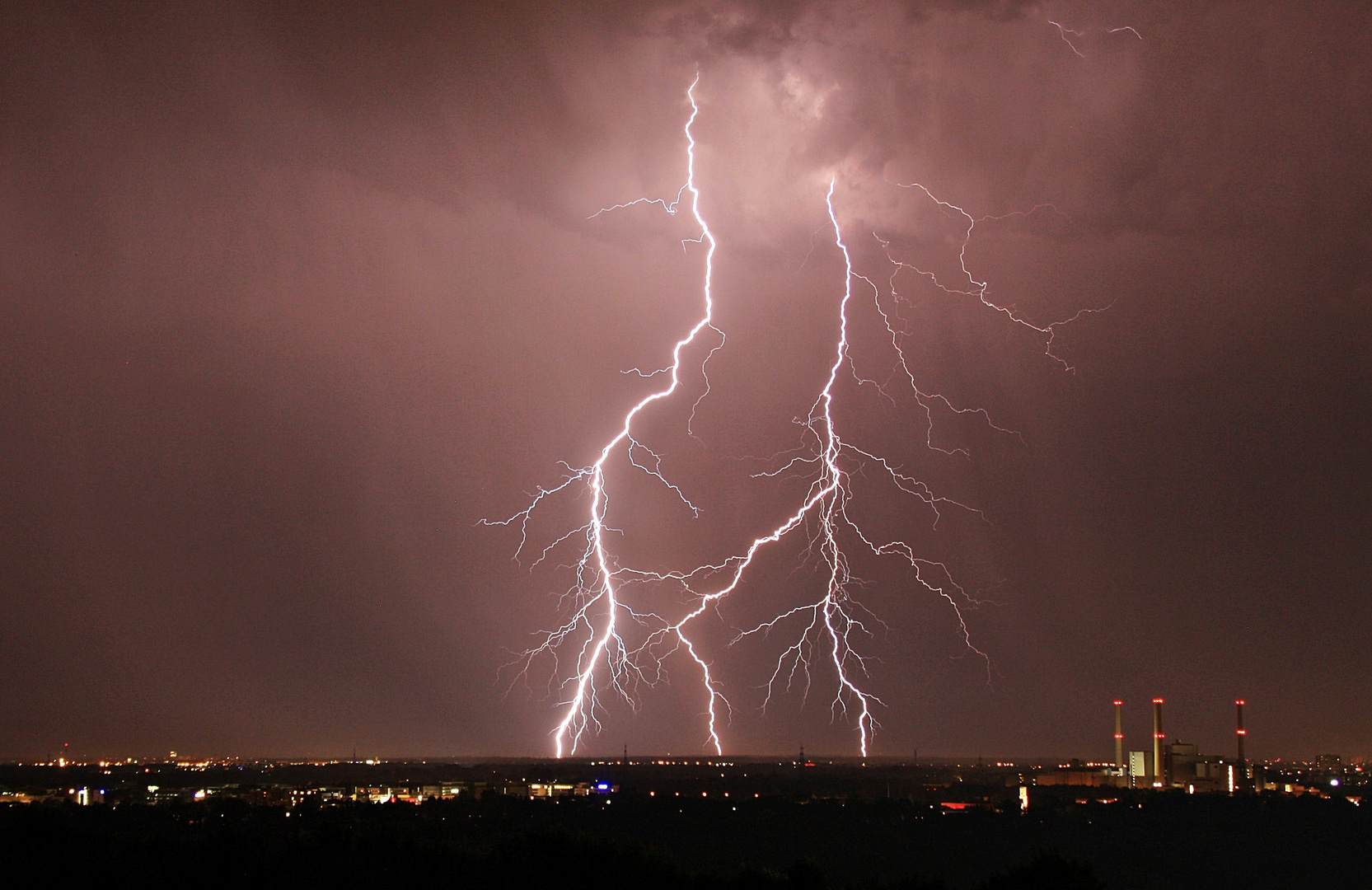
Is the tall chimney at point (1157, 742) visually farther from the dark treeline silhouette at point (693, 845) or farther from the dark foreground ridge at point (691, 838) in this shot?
the dark treeline silhouette at point (693, 845)

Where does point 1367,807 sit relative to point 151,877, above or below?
below

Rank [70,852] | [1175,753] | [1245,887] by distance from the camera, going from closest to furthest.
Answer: [70,852] → [1245,887] → [1175,753]

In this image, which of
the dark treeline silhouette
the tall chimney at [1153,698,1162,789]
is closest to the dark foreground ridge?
the dark treeline silhouette

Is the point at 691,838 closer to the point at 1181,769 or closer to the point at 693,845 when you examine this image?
the point at 693,845

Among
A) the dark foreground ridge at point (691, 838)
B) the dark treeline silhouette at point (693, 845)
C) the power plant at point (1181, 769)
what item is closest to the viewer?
the dark treeline silhouette at point (693, 845)

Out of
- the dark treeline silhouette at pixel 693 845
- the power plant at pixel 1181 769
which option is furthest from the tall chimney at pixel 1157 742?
the dark treeline silhouette at pixel 693 845

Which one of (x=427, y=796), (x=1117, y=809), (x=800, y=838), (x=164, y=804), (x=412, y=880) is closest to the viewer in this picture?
(x=412, y=880)

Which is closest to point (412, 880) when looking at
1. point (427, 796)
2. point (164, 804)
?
point (164, 804)

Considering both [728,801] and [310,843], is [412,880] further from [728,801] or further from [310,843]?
[728,801]
